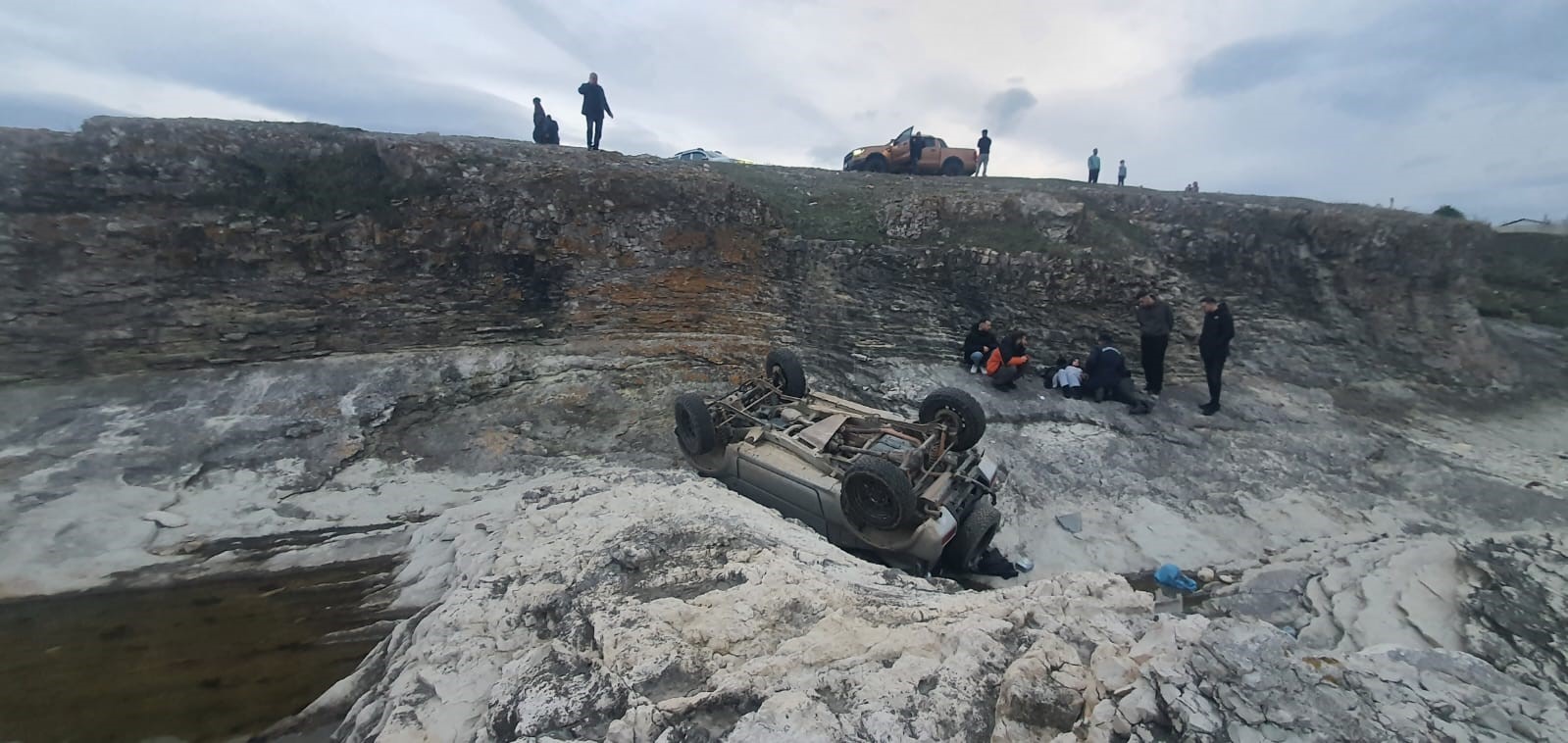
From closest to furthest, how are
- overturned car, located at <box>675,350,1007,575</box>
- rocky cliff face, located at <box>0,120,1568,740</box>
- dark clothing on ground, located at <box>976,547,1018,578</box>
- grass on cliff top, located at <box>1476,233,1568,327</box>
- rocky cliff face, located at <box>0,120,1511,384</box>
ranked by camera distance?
1. rocky cliff face, located at <box>0,120,1568,740</box>
2. overturned car, located at <box>675,350,1007,575</box>
3. dark clothing on ground, located at <box>976,547,1018,578</box>
4. rocky cliff face, located at <box>0,120,1511,384</box>
5. grass on cliff top, located at <box>1476,233,1568,327</box>

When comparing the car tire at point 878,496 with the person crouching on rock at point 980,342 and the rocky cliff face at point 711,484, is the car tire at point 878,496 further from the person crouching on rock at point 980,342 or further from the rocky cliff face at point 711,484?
the person crouching on rock at point 980,342

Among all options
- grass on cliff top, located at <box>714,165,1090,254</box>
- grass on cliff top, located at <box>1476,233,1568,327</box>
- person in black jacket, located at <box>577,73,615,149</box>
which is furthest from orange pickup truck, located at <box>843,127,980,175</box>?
grass on cliff top, located at <box>1476,233,1568,327</box>

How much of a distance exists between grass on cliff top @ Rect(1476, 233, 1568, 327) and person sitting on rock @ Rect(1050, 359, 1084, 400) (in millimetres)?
8863

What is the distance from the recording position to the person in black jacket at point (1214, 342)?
34.0 feet

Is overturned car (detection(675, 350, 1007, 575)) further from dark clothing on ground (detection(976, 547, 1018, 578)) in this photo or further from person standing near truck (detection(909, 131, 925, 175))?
person standing near truck (detection(909, 131, 925, 175))

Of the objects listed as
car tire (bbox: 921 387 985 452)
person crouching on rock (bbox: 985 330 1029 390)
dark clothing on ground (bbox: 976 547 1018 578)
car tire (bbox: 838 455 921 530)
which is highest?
person crouching on rock (bbox: 985 330 1029 390)

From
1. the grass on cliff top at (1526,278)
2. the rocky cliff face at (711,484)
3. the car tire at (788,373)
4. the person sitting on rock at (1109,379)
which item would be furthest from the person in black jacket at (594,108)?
the grass on cliff top at (1526,278)

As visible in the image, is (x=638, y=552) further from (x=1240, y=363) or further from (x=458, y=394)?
(x=1240, y=363)

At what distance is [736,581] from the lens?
16.4 feet

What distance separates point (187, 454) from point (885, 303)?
10315mm

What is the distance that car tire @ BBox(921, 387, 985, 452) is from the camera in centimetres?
791

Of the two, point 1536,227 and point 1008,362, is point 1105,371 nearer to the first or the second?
point 1008,362

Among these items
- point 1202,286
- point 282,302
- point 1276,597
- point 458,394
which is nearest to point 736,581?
point 1276,597

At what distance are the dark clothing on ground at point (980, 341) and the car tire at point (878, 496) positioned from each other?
5.54 metres
